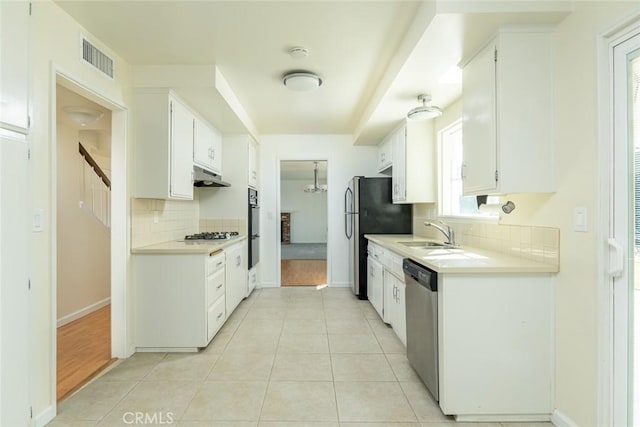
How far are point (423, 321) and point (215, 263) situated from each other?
197 centimetres

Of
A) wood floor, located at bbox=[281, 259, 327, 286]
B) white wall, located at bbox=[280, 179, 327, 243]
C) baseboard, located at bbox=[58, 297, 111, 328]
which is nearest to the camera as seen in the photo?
baseboard, located at bbox=[58, 297, 111, 328]

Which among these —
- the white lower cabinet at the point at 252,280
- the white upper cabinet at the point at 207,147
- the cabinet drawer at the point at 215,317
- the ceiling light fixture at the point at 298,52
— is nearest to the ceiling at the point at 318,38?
the ceiling light fixture at the point at 298,52

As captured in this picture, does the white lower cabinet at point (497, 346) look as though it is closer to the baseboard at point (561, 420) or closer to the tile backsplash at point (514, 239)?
the baseboard at point (561, 420)

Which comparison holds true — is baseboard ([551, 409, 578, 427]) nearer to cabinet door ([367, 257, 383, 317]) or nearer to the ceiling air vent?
cabinet door ([367, 257, 383, 317])

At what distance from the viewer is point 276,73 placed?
3002 millimetres

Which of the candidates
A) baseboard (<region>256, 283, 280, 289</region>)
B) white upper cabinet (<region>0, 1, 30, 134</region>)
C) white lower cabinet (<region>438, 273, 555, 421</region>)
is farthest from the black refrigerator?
white upper cabinet (<region>0, 1, 30, 134</region>)

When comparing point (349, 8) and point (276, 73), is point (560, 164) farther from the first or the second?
point (276, 73)

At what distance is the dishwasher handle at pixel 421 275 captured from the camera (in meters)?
1.91

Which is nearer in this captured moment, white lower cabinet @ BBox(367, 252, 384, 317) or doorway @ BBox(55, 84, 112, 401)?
doorway @ BBox(55, 84, 112, 401)

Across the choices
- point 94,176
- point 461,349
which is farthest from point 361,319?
point 94,176

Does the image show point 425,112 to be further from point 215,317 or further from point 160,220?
point 160,220

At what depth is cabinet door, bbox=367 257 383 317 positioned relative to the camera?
3.60 m

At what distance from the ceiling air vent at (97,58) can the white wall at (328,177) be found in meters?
2.80

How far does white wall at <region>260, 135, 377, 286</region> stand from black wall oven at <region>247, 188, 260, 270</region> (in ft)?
0.81
